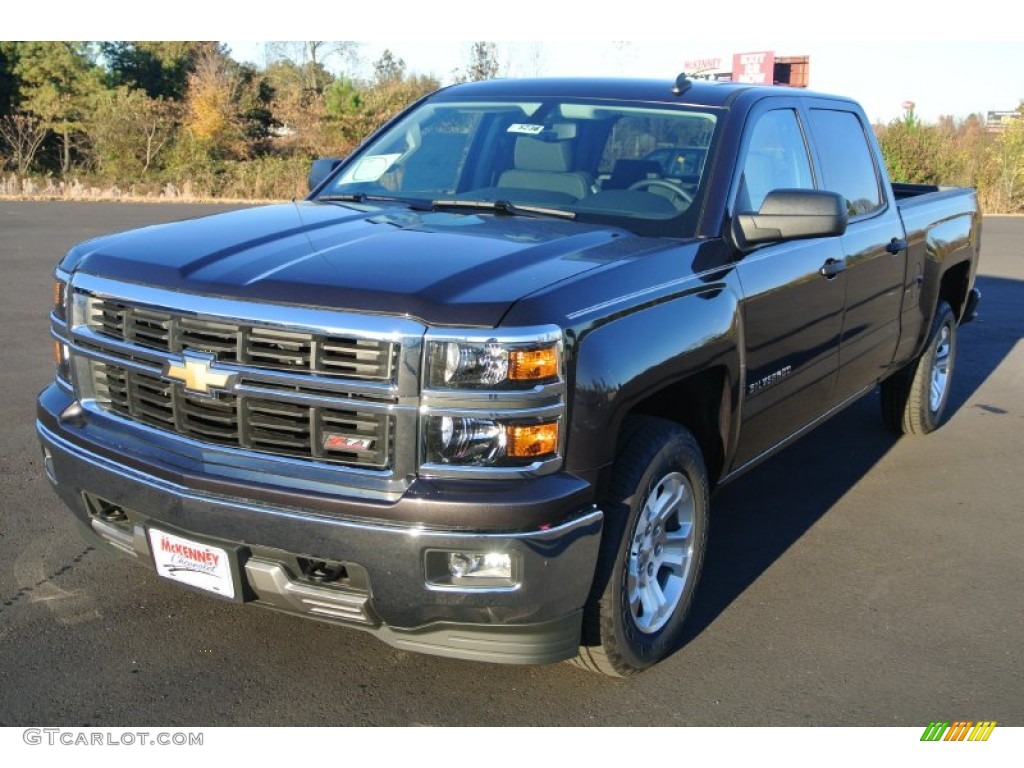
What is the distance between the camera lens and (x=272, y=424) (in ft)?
9.84

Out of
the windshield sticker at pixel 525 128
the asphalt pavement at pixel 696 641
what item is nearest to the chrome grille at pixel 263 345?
the asphalt pavement at pixel 696 641

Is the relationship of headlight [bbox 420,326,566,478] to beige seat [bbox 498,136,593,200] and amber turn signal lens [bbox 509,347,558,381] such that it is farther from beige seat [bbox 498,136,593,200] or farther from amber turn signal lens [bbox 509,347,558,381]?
beige seat [bbox 498,136,593,200]

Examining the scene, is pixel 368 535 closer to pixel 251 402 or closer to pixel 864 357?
pixel 251 402

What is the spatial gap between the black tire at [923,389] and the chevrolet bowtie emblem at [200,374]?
4805 millimetres

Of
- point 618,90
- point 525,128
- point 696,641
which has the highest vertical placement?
point 618,90

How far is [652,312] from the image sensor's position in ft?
11.0

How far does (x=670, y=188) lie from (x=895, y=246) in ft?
6.34

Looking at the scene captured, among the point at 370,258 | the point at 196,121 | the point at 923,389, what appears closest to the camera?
the point at 370,258

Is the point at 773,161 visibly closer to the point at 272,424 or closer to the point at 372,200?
the point at 372,200

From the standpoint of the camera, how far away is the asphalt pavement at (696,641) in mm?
3305

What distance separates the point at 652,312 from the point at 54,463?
205 centimetres

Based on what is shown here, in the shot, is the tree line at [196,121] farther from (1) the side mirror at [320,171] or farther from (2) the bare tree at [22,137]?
(1) the side mirror at [320,171]

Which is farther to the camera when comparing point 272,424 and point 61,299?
point 61,299
